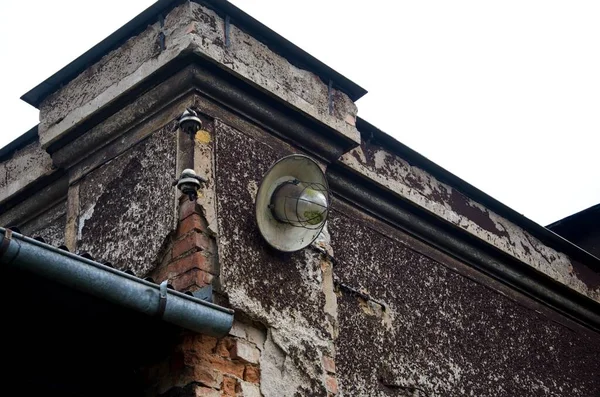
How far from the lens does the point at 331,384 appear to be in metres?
4.54

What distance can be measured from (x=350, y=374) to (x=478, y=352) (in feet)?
4.47

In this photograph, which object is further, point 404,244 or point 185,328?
point 404,244

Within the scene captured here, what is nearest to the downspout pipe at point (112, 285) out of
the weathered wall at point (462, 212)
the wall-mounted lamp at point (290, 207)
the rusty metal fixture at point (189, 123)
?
the wall-mounted lamp at point (290, 207)

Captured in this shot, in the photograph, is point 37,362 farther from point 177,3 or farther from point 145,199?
point 177,3

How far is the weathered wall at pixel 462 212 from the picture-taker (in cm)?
572

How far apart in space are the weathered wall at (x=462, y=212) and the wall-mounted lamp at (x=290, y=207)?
2.40 ft

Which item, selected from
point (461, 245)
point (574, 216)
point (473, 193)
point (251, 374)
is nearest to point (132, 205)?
point (251, 374)

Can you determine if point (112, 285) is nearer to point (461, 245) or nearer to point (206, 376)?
point (206, 376)

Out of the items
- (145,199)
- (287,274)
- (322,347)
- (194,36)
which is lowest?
(322,347)

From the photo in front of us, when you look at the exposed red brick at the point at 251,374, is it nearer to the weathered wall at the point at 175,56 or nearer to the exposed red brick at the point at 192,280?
the exposed red brick at the point at 192,280

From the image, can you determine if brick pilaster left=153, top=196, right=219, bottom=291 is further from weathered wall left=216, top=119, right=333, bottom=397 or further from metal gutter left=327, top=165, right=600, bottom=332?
metal gutter left=327, top=165, right=600, bottom=332

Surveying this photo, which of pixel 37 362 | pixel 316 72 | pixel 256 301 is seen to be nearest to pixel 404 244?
pixel 316 72

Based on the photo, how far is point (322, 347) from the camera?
15.1ft

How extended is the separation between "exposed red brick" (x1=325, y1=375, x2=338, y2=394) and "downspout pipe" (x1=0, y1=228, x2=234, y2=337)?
2.79ft
